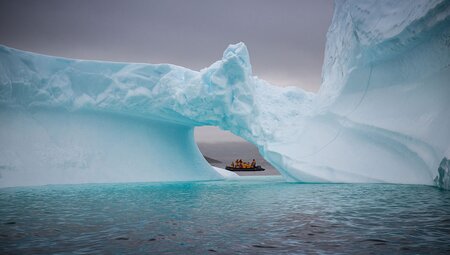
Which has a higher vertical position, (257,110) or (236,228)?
(257,110)

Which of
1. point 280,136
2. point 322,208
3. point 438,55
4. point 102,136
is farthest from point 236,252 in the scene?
point 102,136

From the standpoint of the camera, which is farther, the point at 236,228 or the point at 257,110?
the point at 257,110

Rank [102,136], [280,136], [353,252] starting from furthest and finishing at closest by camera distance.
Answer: [102,136] → [280,136] → [353,252]

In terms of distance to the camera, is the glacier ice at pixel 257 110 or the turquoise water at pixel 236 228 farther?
the glacier ice at pixel 257 110

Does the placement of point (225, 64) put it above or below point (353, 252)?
above

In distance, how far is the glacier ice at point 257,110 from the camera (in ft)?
31.9

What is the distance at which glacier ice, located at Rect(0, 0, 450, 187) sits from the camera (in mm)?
9727

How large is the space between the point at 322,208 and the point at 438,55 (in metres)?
5.73

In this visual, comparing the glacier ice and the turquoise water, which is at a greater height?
the glacier ice

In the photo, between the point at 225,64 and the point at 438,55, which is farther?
the point at 225,64

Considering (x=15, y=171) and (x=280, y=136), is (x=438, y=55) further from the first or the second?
(x=15, y=171)

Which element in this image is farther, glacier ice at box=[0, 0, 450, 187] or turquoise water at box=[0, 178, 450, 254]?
glacier ice at box=[0, 0, 450, 187]

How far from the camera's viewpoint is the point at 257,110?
14828mm

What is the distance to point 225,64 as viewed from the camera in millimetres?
14344
